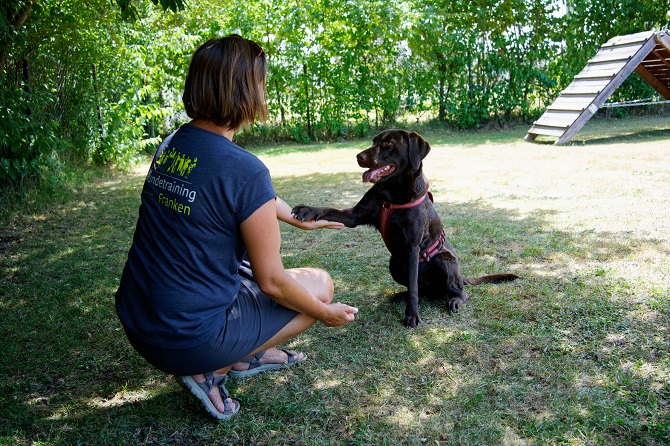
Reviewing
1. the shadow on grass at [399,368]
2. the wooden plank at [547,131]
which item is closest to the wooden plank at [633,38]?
the wooden plank at [547,131]

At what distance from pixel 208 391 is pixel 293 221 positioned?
1.15 m

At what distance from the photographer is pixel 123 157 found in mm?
10242

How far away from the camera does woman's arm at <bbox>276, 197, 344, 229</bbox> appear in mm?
3217

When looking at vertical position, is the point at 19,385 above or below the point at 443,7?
below

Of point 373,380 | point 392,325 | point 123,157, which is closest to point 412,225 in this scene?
point 392,325

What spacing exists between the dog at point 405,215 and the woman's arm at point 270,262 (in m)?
0.95

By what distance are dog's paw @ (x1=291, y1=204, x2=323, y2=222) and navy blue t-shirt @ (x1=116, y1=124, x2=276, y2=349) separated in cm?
98

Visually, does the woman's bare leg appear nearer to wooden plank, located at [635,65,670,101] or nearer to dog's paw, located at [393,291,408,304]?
dog's paw, located at [393,291,408,304]

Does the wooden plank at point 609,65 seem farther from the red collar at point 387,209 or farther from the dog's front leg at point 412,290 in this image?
the dog's front leg at point 412,290

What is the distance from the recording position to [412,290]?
3.58m

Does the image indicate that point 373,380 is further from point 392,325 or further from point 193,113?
point 193,113

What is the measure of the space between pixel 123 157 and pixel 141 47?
6.74 feet

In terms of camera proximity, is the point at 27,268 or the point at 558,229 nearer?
the point at 27,268

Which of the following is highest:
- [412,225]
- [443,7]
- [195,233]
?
[443,7]
